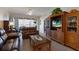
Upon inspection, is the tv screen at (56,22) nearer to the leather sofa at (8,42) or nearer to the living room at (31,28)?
the living room at (31,28)

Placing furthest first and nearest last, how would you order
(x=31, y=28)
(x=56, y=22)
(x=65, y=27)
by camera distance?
(x=65, y=27) < (x=56, y=22) < (x=31, y=28)

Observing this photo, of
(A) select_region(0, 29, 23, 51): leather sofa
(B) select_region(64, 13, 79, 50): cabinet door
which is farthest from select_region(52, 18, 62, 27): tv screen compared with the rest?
(A) select_region(0, 29, 23, 51): leather sofa

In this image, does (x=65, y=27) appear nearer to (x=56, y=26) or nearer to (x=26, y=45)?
(x=56, y=26)

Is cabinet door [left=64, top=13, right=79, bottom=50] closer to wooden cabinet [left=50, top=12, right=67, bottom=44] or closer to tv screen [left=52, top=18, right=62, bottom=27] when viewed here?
wooden cabinet [left=50, top=12, right=67, bottom=44]

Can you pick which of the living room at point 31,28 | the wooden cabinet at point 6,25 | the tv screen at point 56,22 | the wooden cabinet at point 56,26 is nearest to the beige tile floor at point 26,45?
the living room at point 31,28

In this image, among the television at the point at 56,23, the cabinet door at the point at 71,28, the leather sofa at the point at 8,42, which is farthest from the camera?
the cabinet door at the point at 71,28

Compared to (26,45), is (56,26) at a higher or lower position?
higher

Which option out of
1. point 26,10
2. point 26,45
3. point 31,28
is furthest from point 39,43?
point 26,10

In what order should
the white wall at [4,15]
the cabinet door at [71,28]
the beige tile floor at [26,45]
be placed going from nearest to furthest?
the white wall at [4,15]
the beige tile floor at [26,45]
the cabinet door at [71,28]

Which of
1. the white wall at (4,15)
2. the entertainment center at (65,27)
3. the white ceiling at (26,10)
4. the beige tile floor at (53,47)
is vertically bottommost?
the beige tile floor at (53,47)

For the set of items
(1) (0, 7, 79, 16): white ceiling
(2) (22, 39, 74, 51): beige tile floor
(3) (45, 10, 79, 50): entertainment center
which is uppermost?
(1) (0, 7, 79, 16): white ceiling
